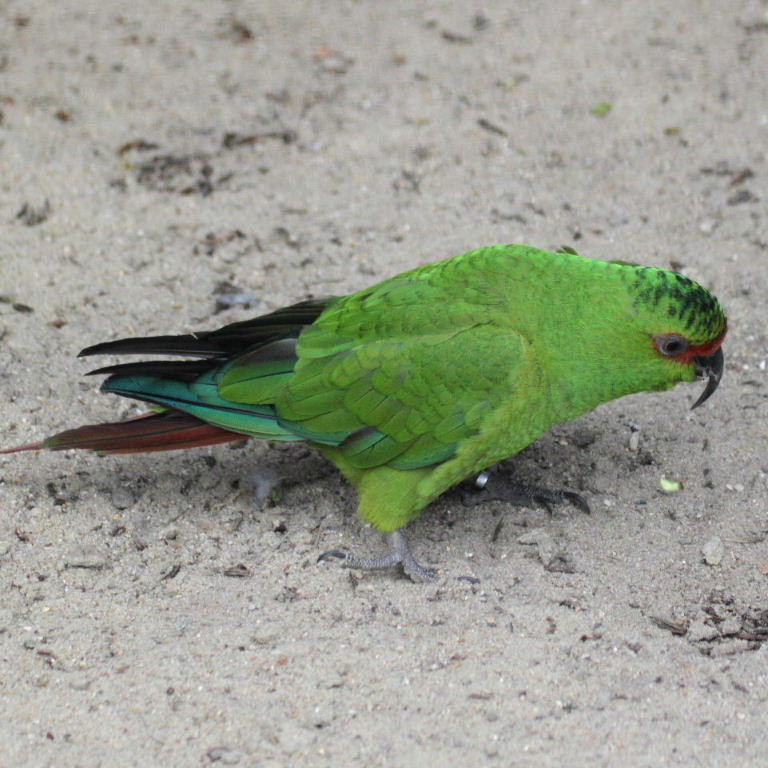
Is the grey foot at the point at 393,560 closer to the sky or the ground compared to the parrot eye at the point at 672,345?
closer to the ground

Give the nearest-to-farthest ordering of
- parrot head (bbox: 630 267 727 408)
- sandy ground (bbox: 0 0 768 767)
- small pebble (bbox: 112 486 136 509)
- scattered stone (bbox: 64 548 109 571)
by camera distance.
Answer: sandy ground (bbox: 0 0 768 767), parrot head (bbox: 630 267 727 408), scattered stone (bbox: 64 548 109 571), small pebble (bbox: 112 486 136 509)

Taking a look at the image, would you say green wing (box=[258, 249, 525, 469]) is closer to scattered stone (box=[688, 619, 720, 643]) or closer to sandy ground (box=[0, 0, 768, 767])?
sandy ground (box=[0, 0, 768, 767])

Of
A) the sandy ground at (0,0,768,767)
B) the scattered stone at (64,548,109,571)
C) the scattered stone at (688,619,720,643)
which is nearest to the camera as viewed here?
the sandy ground at (0,0,768,767)

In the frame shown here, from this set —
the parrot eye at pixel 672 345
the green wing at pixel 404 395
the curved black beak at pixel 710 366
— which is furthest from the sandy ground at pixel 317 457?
the parrot eye at pixel 672 345

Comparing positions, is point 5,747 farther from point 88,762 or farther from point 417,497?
point 417,497

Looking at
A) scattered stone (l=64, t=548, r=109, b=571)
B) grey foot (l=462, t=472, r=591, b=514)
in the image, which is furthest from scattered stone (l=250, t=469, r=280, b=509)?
grey foot (l=462, t=472, r=591, b=514)

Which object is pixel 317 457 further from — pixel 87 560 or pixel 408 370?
pixel 87 560

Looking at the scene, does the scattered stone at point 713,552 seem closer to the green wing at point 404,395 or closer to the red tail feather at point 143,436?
the green wing at point 404,395
